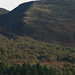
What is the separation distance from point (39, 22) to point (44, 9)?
30.4 metres

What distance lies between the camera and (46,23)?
132 meters

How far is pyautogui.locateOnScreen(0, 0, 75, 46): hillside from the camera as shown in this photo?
116181mm

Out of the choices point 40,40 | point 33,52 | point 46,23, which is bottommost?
point 40,40

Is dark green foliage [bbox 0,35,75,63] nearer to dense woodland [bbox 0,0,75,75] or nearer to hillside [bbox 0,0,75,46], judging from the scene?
dense woodland [bbox 0,0,75,75]

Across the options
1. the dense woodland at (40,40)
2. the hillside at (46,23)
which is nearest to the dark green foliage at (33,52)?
the dense woodland at (40,40)

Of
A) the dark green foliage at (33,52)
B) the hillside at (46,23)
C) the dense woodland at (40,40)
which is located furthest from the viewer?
the hillside at (46,23)

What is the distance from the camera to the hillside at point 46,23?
116181mm

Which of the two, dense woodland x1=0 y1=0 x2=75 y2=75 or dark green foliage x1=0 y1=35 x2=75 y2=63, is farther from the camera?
dark green foliage x1=0 y1=35 x2=75 y2=63

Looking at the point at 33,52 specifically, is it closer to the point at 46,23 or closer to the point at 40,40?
the point at 40,40

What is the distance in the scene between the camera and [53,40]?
367 feet

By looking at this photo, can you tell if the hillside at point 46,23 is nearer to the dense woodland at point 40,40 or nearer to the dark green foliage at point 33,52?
the dense woodland at point 40,40

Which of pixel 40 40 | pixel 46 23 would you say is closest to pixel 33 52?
pixel 40 40

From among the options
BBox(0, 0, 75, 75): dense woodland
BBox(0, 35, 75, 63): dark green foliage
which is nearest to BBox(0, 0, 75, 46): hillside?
BBox(0, 0, 75, 75): dense woodland

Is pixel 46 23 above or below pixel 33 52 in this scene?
above
